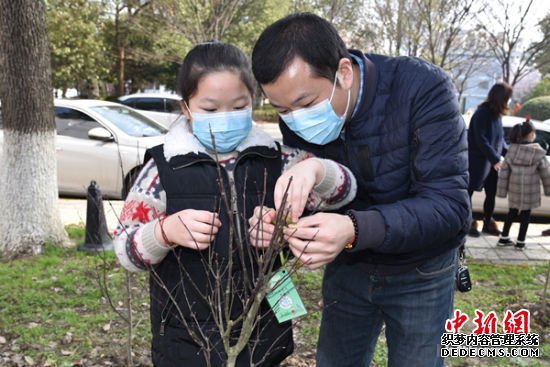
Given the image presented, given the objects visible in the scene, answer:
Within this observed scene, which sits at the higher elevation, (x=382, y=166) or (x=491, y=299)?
(x=382, y=166)

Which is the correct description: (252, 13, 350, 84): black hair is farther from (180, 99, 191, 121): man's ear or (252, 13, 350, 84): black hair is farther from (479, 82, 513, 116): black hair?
(479, 82, 513, 116): black hair

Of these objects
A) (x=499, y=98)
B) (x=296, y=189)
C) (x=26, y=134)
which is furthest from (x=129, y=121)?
(x=296, y=189)

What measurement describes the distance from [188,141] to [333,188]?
0.51 m

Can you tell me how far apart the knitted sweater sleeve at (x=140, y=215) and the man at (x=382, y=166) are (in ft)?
1.25

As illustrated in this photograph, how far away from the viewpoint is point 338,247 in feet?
4.83

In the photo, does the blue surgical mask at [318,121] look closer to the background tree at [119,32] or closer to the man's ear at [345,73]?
the man's ear at [345,73]

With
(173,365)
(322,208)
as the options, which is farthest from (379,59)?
(173,365)

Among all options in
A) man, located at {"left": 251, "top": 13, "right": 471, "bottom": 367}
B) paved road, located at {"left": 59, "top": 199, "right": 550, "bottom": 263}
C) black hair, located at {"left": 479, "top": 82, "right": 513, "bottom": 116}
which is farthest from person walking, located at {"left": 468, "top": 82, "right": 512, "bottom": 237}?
man, located at {"left": 251, "top": 13, "right": 471, "bottom": 367}

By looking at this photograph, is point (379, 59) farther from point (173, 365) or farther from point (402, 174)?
point (173, 365)

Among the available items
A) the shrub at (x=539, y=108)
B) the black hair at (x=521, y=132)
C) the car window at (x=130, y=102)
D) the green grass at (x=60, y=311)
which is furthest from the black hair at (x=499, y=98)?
the shrub at (x=539, y=108)

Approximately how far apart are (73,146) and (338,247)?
6.71 metres

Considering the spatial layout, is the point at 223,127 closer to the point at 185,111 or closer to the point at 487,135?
the point at 185,111

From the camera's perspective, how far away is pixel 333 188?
67.0 inches

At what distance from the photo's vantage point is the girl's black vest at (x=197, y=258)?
1668mm
